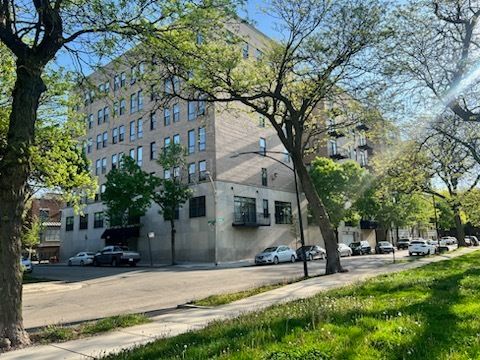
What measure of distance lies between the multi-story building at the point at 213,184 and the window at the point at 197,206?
99 millimetres

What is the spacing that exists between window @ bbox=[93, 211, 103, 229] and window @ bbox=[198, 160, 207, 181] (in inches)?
741

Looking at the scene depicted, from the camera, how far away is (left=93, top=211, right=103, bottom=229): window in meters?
55.6

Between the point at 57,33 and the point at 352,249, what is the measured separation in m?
46.8

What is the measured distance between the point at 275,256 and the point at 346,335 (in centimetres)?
3105

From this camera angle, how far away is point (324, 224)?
19734 mm

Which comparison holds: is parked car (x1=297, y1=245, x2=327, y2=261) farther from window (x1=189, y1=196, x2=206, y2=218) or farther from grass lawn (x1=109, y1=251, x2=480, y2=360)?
grass lawn (x1=109, y1=251, x2=480, y2=360)

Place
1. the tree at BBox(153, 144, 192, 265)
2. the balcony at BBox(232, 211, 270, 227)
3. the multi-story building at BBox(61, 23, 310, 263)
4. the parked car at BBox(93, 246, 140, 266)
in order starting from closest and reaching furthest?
the parked car at BBox(93, 246, 140, 266) → the tree at BBox(153, 144, 192, 265) → the multi-story building at BBox(61, 23, 310, 263) → the balcony at BBox(232, 211, 270, 227)

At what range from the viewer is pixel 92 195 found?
63.1 ft

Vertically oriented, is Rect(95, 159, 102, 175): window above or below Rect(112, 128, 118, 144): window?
below

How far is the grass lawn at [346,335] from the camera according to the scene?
5008 mm

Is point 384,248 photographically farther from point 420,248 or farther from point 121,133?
point 121,133

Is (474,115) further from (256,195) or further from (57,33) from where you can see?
(256,195)

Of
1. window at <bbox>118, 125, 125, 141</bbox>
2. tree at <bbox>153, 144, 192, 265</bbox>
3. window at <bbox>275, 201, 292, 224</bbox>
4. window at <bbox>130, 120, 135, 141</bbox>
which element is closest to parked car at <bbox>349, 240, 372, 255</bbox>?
window at <bbox>275, 201, 292, 224</bbox>

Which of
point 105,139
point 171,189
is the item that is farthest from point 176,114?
point 105,139
